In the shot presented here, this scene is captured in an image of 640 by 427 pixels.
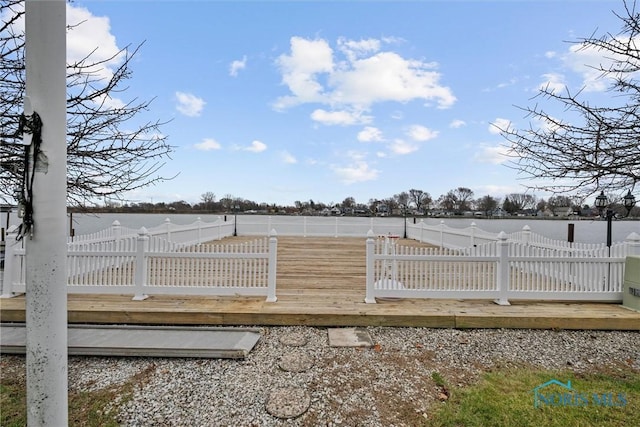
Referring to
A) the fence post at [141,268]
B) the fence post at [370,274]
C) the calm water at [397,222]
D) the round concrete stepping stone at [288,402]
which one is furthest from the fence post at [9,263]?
the fence post at [370,274]

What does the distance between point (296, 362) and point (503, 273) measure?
132 inches

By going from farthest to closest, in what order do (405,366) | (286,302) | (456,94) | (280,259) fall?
(456,94)
(280,259)
(286,302)
(405,366)

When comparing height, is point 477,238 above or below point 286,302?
above

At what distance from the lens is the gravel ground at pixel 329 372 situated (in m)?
2.35

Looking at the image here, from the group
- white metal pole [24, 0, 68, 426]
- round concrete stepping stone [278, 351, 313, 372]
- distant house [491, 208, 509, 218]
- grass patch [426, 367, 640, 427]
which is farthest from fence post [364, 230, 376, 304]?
distant house [491, 208, 509, 218]

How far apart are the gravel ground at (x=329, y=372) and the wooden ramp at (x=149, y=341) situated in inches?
3.4

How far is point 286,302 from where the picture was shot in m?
4.49

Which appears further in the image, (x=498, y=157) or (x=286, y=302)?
(x=286, y=302)

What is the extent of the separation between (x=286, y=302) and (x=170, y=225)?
5704mm

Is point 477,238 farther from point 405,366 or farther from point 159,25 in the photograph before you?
point 159,25

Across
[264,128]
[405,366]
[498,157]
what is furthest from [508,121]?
[264,128]

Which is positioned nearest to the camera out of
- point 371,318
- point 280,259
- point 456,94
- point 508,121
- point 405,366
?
point 508,121

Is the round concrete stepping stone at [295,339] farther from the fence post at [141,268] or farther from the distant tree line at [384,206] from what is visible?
the distant tree line at [384,206]

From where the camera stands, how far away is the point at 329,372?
2926mm
